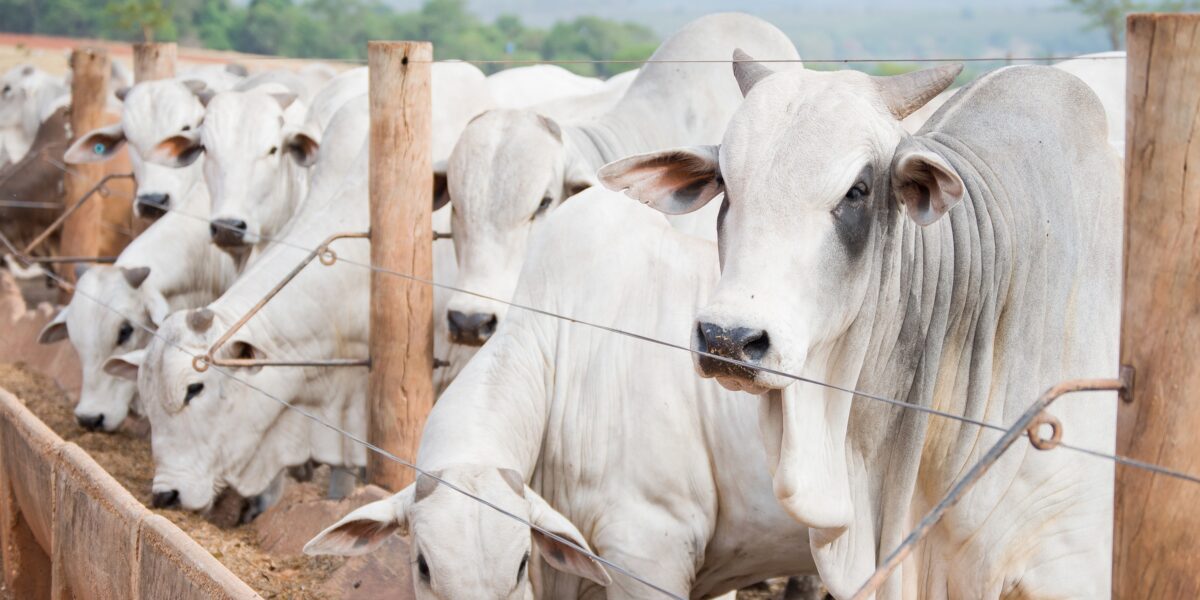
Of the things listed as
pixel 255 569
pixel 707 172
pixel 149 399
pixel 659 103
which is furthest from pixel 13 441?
pixel 707 172

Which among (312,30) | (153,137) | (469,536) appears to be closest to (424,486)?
(469,536)

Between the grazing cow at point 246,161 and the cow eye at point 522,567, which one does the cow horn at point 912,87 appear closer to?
the cow eye at point 522,567

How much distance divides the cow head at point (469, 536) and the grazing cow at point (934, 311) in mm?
732

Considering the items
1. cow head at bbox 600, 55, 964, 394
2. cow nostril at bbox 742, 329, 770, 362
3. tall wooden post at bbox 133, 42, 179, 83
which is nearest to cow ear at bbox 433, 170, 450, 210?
cow head at bbox 600, 55, 964, 394

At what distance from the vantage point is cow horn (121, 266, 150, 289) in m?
6.50

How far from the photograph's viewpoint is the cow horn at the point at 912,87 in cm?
281

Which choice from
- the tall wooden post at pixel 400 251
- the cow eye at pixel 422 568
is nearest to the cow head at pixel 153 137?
the tall wooden post at pixel 400 251

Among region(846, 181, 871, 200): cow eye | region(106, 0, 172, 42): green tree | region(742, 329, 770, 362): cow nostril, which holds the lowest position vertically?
region(742, 329, 770, 362): cow nostril

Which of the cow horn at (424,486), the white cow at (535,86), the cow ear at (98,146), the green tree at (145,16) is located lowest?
the cow horn at (424,486)

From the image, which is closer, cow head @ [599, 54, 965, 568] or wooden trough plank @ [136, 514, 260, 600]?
cow head @ [599, 54, 965, 568]

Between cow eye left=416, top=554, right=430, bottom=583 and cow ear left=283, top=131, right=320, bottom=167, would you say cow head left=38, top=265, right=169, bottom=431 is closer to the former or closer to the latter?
cow ear left=283, top=131, right=320, bottom=167

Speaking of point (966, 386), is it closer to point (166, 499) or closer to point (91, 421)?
point (166, 499)

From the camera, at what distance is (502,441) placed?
367 cm

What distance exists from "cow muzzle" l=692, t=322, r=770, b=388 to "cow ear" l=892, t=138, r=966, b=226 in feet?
1.30
